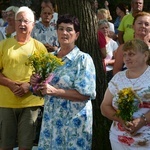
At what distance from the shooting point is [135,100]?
4.42 metres

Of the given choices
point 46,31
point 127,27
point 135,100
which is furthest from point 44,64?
point 127,27

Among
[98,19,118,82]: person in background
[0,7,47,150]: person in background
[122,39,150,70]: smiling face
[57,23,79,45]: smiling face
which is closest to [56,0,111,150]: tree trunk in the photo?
[98,19,118,82]: person in background

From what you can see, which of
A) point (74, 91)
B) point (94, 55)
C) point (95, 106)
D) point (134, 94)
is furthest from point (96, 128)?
point (134, 94)

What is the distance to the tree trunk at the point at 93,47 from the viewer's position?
6211mm

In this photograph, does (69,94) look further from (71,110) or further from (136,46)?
(136,46)

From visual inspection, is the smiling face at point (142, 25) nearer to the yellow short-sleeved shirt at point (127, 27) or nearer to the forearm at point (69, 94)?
the forearm at point (69, 94)

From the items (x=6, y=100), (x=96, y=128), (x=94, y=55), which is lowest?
(x=96, y=128)

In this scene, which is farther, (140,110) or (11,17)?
(11,17)

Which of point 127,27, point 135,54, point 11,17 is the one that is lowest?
point 135,54

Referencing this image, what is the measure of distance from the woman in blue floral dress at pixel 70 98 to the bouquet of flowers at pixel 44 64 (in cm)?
9

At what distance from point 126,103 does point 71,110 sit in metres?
0.80

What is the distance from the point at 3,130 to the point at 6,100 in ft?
1.15

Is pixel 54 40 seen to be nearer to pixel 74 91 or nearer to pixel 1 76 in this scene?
pixel 1 76

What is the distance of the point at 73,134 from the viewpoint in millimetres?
4957
